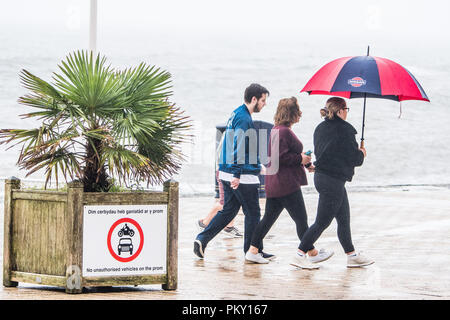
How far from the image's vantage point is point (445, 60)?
4506cm

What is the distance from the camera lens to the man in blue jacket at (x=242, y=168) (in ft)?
23.3

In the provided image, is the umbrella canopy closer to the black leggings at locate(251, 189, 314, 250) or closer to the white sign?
the black leggings at locate(251, 189, 314, 250)

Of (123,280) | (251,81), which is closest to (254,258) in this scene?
(123,280)

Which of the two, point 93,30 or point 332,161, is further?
point 93,30

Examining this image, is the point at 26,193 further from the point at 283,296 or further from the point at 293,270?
the point at 293,270

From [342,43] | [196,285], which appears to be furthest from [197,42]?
[196,285]

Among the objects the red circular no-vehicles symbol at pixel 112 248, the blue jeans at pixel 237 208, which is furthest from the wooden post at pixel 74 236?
the blue jeans at pixel 237 208

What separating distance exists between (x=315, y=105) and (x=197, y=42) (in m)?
17.5

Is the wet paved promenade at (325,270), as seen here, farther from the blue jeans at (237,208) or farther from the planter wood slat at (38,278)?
the blue jeans at (237,208)

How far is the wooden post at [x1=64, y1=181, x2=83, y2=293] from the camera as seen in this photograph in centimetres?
556

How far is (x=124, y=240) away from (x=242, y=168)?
5.76ft

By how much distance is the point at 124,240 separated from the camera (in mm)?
5742

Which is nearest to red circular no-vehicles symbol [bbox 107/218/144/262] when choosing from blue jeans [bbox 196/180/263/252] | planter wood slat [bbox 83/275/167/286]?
planter wood slat [bbox 83/275/167/286]

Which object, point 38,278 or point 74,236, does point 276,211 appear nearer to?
point 74,236
